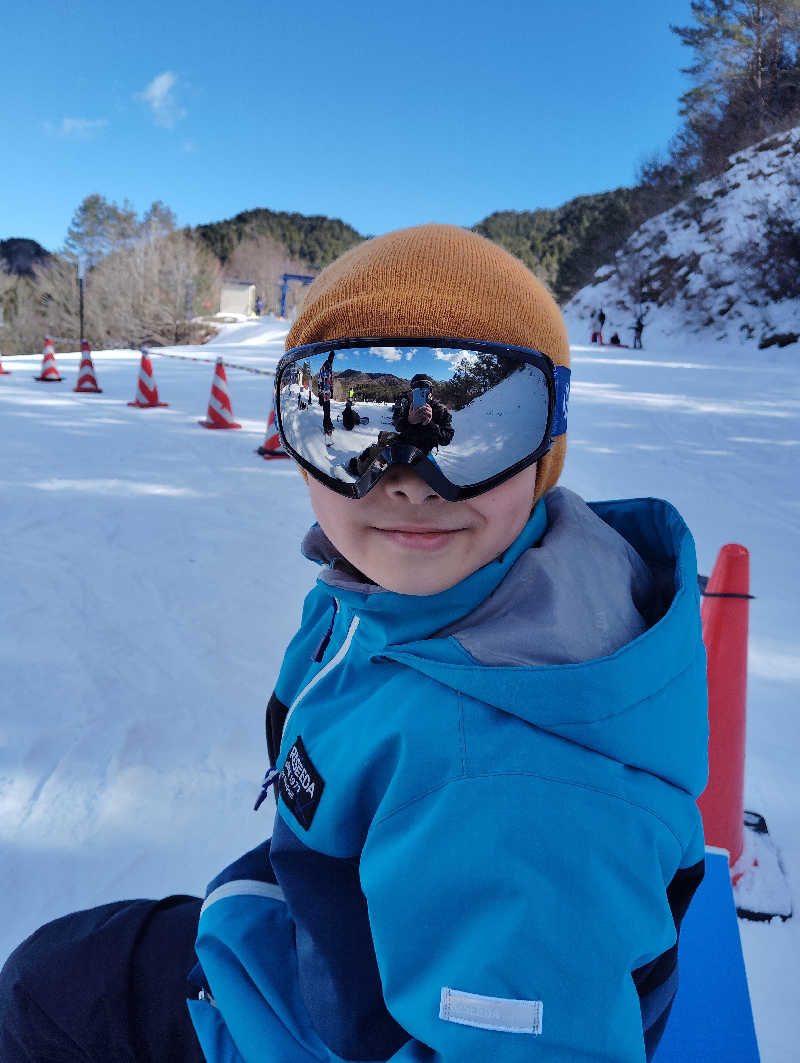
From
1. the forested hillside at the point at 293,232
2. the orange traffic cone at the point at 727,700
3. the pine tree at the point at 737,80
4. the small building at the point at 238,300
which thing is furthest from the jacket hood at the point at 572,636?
the forested hillside at the point at 293,232

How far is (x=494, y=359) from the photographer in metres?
1.02

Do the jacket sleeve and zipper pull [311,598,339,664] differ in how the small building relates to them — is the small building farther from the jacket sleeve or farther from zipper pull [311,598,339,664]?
the jacket sleeve

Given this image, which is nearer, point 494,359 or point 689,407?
point 494,359

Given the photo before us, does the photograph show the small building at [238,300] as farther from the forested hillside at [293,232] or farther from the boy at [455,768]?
the boy at [455,768]

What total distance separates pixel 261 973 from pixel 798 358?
1736 cm

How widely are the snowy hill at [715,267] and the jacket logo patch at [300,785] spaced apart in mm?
19297

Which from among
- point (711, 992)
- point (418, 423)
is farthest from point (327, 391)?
point (711, 992)

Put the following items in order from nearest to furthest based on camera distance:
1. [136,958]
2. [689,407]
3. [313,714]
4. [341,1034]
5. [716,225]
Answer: [341,1034]
[313,714]
[136,958]
[689,407]
[716,225]

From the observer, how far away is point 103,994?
3.79 ft

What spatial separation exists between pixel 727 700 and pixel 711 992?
2.73ft

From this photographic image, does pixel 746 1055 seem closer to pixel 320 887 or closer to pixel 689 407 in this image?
pixel 320 887

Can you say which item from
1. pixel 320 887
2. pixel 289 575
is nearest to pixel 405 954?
pixel 320 887

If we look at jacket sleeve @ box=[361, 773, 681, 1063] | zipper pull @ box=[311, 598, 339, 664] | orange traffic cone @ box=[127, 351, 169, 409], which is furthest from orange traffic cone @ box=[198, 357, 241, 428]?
jacket sleeve @ box=[361, 773, 681, 1063]

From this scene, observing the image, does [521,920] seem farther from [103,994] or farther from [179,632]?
[179,632]
